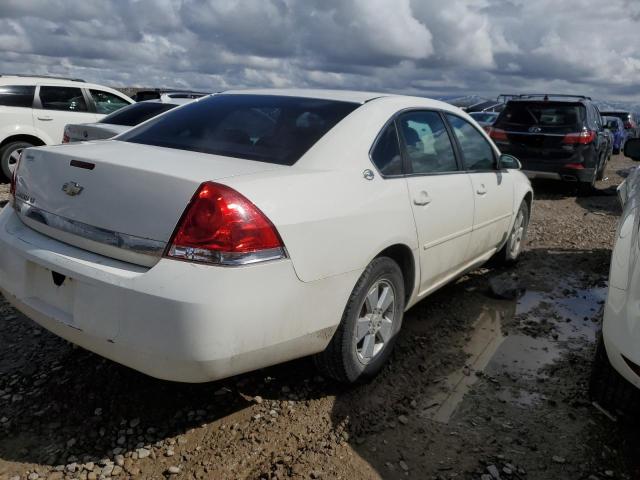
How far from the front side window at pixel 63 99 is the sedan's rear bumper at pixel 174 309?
7.49m

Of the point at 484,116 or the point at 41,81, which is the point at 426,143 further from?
the point at 484,116

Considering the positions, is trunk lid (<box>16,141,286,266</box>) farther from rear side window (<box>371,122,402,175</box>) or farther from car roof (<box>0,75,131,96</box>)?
car roof (<box>0,75,131,96</box>)

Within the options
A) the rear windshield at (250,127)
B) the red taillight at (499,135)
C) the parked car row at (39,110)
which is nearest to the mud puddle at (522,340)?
the rear windshield at (250,127)

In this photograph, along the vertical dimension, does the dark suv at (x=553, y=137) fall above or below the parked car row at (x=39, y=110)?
below

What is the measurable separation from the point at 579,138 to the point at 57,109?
28.3 ft

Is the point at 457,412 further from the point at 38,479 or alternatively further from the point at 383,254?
the point at 38,479

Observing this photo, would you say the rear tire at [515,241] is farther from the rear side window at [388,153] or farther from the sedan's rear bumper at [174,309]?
the sedan's rear bumper at [174,309]

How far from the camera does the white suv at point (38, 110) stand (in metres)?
8.55

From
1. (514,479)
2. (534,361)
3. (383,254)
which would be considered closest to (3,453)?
(383,254)

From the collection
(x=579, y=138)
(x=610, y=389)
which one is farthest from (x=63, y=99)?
(x=610, y=389)

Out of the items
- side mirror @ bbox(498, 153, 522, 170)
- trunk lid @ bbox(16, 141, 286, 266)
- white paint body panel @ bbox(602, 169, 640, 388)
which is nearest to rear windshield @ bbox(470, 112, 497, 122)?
side mirror @ bbox(498, 153, 522, 170)

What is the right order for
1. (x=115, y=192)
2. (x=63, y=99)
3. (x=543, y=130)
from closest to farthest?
(x=115, y=192)
(x=63, y=99)
(x=543, y=130)

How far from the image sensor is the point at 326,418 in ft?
9.00

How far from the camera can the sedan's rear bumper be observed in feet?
6.86
